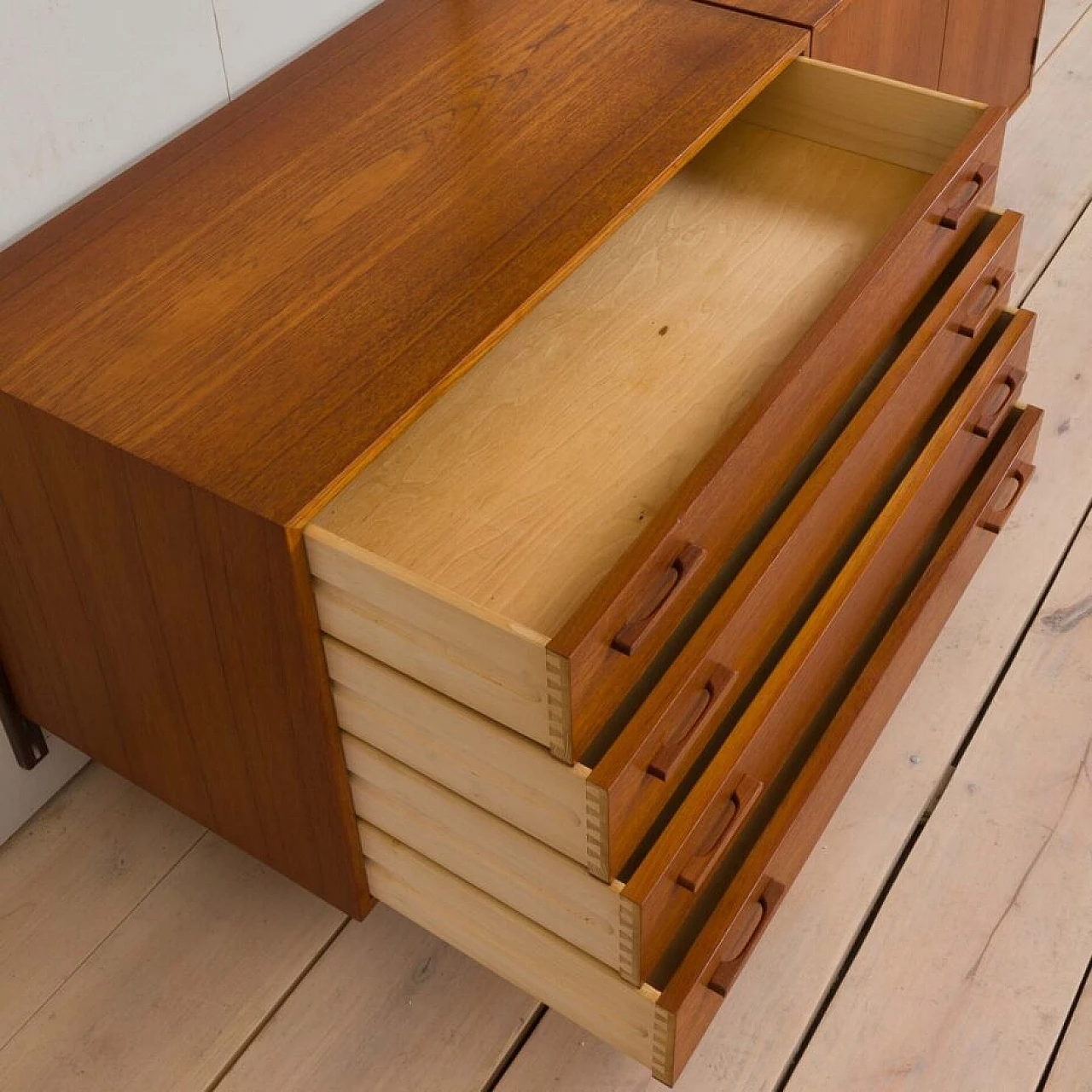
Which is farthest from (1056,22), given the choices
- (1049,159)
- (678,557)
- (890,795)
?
(678,557)

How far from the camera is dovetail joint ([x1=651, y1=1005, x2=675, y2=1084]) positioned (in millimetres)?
1149

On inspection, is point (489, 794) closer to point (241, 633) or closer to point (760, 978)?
point (241, 633)

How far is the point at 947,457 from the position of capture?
4.78ft

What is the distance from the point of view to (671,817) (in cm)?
118

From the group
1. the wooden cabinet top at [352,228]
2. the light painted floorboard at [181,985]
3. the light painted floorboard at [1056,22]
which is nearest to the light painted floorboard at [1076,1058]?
the light painted floorboard at [181,985]

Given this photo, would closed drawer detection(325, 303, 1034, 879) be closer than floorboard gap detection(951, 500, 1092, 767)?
Yes

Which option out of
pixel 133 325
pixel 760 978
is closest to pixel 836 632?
pixel 760 978

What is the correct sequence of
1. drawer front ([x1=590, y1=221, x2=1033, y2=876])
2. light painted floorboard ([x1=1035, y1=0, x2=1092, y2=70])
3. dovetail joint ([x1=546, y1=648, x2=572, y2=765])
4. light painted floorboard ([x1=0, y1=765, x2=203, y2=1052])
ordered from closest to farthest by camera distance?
dovetail joint ([x1=546, y1=648, x2=572, y2=765])
drawer front ([x1=590, y1=221, x2=1033, y2=876])
light painted floorboard ([x1=0, y1=765, x2=203, y2=1052])
light painted floorboard ([x1=1035, y1=0, x2=1092, y2=70])

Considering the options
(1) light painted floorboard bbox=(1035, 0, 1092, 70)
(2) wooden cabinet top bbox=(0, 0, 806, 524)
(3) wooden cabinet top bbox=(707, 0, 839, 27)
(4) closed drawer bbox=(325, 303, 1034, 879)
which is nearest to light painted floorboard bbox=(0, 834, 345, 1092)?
(4) closed drawer bbox=(325, 303, 1034, 879)

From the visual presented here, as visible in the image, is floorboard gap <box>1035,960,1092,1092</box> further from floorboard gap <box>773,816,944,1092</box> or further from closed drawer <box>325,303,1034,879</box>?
closed drawer <box>325,303,1034,879</box>

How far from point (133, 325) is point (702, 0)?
70 cm

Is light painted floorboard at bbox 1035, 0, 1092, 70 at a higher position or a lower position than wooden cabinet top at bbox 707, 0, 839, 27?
lower

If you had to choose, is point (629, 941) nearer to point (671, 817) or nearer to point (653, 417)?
point (671, 817)

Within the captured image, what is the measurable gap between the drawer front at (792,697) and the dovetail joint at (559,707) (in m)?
0.13
